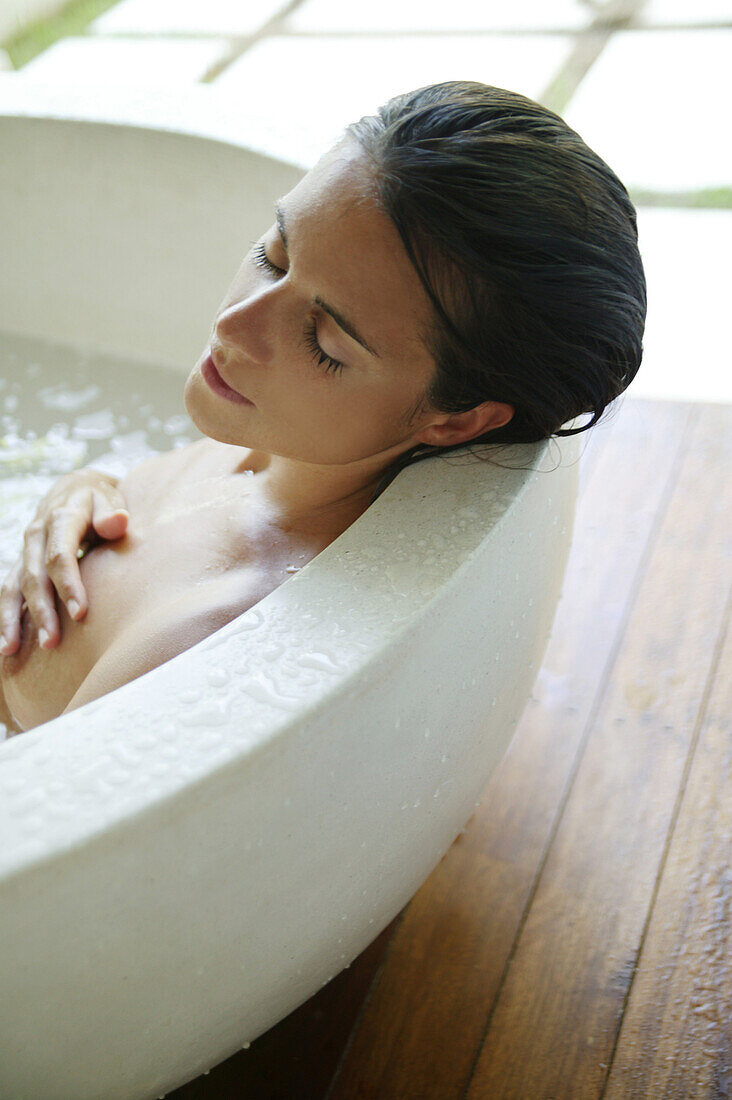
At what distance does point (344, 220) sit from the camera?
0.82 metres

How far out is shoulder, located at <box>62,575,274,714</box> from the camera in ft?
2.98

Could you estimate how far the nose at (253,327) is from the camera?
0.86 metres

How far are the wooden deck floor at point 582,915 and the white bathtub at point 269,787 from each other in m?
0.22

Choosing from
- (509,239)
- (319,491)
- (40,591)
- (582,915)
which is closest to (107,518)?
(40,591)

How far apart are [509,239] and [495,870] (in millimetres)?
823

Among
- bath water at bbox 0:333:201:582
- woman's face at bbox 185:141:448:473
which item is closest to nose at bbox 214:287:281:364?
woman's face at bbox 185:141:448:473

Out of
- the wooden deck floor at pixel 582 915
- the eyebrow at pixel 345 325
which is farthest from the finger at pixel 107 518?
the wooden deck floor at pixel 582 915

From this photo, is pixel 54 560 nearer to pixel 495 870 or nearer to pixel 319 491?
pixel 319 491

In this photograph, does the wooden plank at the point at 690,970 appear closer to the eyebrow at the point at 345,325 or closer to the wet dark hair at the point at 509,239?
the wet dark hair at the point at 509,239

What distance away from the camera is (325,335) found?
0.85 meters

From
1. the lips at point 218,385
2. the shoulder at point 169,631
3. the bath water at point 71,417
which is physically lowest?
the bath water at point 71,417

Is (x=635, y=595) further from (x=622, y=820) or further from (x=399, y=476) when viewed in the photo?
(x=399, y=476)

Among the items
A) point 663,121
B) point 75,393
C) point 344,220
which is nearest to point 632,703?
point 344,220

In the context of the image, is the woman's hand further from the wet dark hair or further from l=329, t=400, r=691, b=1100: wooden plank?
l=329, t=400, r=691, b=1100: wooden plank
